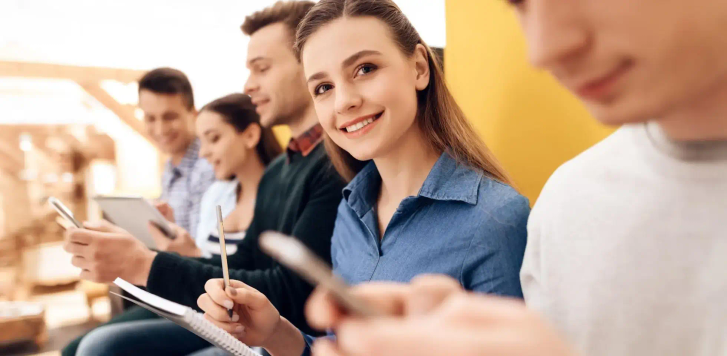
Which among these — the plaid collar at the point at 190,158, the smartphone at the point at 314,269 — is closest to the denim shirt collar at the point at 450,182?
the smartphone at the point at 314,269

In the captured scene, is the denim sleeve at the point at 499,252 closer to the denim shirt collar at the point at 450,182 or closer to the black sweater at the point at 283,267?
the denim shirt collar at the point at 450,182

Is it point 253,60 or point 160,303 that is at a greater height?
point 253,60

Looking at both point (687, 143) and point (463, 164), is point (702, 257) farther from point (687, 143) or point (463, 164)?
point (463, 164)

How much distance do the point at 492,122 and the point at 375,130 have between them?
24 cm

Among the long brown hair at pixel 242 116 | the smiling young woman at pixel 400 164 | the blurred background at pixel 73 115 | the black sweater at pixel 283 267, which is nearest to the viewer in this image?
the smiling young woman at pixel 400 164

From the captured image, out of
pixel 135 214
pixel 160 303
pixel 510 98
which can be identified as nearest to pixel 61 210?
pixel 135 214

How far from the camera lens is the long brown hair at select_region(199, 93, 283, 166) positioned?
1344mm

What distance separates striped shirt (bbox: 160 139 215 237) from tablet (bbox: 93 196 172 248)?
315mm

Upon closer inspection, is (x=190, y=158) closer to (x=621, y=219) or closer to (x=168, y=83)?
(x=168, y=83)

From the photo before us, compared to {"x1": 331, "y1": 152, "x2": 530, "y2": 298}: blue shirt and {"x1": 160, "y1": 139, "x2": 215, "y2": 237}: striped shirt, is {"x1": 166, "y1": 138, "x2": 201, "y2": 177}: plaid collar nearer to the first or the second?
{"x1": 160, "y1": 139, "x2": 215, "y2": 237}: striped shirt

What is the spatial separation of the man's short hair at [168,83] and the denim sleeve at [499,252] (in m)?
1.35

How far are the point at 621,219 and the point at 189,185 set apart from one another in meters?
1.54

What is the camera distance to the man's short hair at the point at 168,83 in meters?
1.61

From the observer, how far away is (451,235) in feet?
2.01
